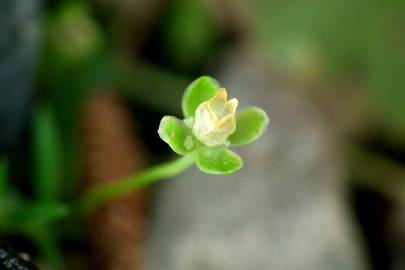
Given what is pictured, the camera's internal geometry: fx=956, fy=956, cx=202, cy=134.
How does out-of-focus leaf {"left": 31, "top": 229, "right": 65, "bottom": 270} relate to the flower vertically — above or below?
above

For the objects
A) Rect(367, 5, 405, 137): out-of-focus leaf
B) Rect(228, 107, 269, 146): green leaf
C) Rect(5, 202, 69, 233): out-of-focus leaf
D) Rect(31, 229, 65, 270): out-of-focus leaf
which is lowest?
Rect(228, 107, 269, 146): green leaf

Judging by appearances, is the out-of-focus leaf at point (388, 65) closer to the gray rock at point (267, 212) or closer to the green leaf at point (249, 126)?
the gray rock at point (267, 212)

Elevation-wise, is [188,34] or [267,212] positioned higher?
[188,34]

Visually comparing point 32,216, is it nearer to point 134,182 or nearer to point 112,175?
point 134,182

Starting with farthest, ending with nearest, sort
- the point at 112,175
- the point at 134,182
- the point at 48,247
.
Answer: the point at 112,175 < the point at 48,247 < the point at 134,182

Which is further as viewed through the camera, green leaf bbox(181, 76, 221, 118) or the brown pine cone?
the brown pine cone

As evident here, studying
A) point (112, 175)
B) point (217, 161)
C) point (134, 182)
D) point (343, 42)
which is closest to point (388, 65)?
point (343, 42)

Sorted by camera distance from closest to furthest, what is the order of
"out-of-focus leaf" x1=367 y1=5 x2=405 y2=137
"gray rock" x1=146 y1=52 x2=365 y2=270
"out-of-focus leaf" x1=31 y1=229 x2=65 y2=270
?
"out-of-focus leaf" x1=31 y1=229 x2=65 y2=270, "gray rock" x1=146 y1=52 x2=365 y2=270, "out-of-focus leaf" x1=367 y1=5 x2=405 y2=137

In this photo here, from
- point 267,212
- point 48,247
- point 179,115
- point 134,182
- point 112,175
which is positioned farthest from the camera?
point 179,115

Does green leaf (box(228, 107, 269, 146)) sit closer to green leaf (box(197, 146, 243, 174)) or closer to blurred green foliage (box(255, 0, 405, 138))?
green leaf (box(197, 146, 243, 174))

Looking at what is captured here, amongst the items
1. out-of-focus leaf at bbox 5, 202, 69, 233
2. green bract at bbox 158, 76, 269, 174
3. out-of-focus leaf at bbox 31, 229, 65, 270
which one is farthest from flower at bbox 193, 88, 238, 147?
out-of-focus leaf at bbox 31, 229, 65, 270
